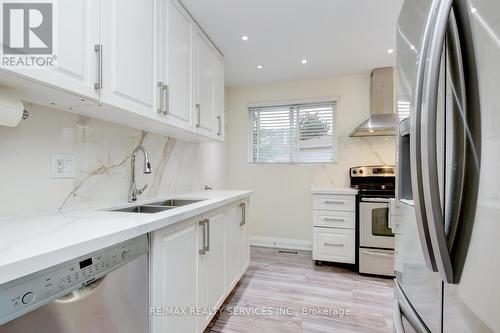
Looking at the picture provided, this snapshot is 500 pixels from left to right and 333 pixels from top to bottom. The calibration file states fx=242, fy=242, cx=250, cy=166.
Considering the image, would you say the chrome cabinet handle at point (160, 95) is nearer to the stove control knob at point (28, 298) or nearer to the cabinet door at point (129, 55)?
the cabinet door at point (129, 55)

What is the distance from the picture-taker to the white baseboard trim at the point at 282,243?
3.48m

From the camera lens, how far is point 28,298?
0.61 meters

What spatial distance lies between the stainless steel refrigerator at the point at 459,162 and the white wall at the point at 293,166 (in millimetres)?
2845

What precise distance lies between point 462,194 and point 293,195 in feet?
10.1

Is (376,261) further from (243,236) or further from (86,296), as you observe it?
(86,296)

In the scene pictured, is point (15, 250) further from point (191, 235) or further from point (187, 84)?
point (187, 84)

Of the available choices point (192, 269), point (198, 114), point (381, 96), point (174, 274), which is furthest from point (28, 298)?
point (381, 96)

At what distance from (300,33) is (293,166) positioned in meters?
1.80

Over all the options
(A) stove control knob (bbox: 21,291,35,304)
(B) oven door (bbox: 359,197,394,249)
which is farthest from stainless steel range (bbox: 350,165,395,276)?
(A) stove control knob (bbox: 21,291,35,304)

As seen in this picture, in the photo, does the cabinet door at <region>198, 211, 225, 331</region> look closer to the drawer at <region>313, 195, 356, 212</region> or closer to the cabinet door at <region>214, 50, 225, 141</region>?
the cabinet door at <region>214, 50, 225, 141</region>

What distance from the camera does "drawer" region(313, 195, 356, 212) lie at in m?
2.80

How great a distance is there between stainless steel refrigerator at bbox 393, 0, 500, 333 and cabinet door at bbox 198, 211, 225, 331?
45.8 inches

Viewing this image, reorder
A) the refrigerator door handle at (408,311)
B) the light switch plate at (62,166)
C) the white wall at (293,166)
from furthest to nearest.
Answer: the white wall at (293,166)
the light switch plate at (62,166)
the refrigerator door handle at (408,311)

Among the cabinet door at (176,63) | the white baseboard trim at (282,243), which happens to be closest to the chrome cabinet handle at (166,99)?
the cabinet door at (176,63)
